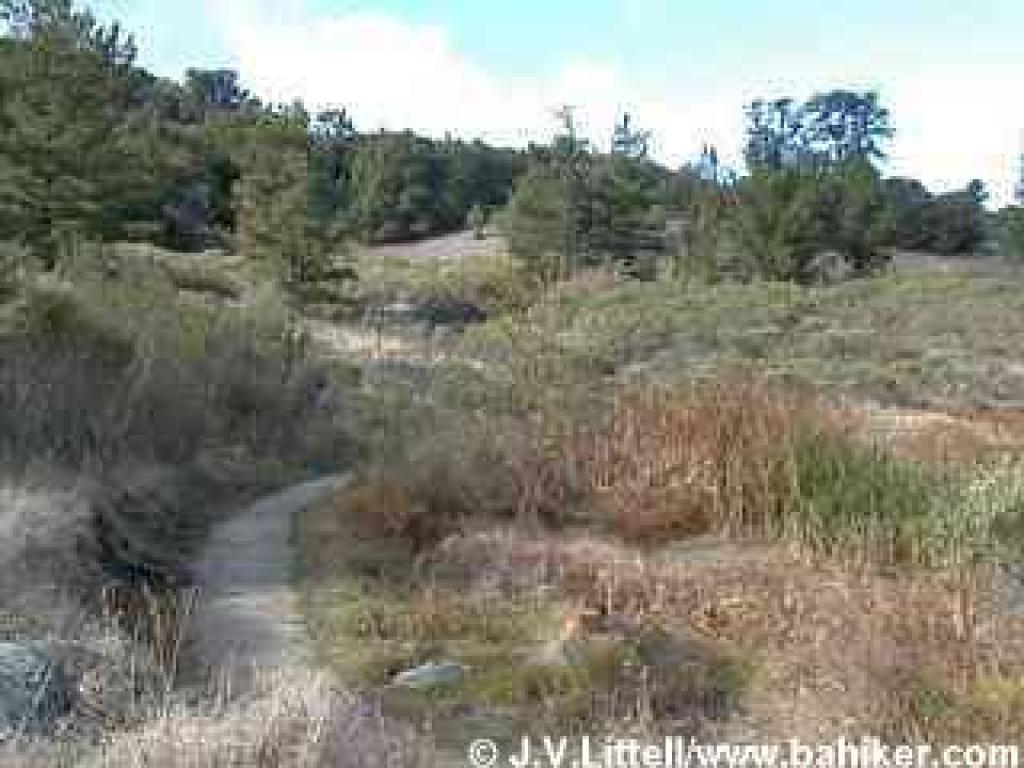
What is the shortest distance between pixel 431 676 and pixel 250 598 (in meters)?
2.64

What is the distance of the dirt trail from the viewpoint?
9375 millimetres

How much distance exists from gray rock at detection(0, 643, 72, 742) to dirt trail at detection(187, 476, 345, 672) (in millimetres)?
1587

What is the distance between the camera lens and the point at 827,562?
1023 centimetres

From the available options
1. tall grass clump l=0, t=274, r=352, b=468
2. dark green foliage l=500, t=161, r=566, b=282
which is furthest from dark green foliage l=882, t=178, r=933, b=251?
tall grass clump l=0, t=274, r=352, b=468

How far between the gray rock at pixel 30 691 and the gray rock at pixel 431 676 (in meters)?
2.47

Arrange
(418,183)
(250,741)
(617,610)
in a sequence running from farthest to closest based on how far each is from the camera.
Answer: (418,183) < (617,610) < (250,741)

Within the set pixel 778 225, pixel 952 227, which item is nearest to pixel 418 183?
pixel 778 225

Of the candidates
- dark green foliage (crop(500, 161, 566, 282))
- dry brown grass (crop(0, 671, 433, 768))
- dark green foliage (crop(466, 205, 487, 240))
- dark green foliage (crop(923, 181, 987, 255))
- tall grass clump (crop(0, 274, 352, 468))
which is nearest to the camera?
dry brown grass (crop(0, 671, 433, 768))

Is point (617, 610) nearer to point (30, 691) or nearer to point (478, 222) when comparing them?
point (30, 691)

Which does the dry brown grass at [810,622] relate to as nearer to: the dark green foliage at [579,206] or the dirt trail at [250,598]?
the dirt trail at [250,598]

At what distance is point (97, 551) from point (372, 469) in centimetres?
424

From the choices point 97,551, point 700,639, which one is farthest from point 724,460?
point 97,551

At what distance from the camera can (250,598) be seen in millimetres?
11273

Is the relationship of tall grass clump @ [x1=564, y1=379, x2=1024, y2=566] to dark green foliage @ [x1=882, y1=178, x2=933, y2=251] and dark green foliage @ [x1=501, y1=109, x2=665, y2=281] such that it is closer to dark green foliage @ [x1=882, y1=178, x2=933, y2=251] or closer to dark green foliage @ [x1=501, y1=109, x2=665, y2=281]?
dark green foliage @ [x1=501, y1=109, x2=665, y2=281]
